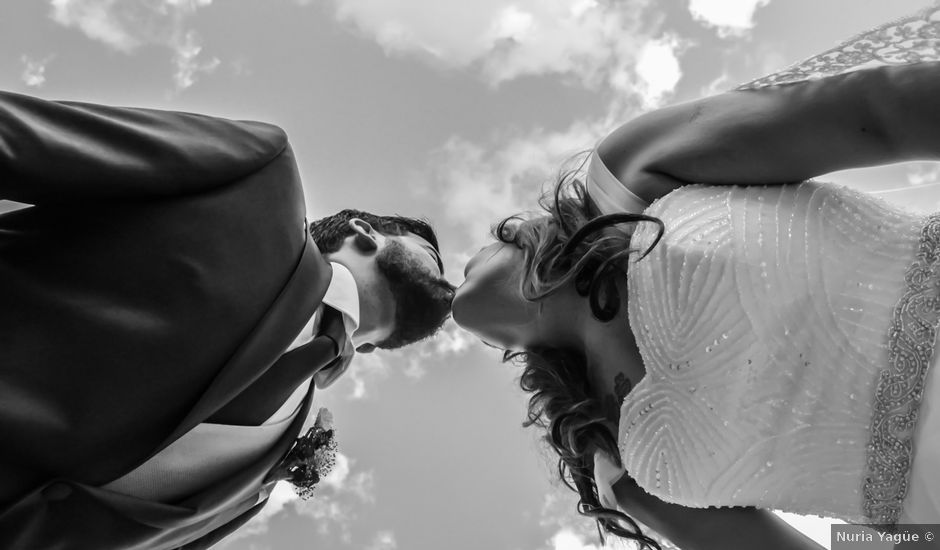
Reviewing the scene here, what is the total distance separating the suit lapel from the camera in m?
1.06

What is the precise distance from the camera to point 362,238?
173 cm

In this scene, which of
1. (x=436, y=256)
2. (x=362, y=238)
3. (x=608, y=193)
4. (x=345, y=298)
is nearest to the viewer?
(x=608, y=193)

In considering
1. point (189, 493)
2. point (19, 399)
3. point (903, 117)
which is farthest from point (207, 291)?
point (903, 117)

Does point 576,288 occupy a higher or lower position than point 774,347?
higher

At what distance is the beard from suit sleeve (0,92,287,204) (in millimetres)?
631

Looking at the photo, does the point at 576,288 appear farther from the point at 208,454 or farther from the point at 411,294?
the point at 208,454

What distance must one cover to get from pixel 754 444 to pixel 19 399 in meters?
1.20

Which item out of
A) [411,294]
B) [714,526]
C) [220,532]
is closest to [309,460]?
[220,532]

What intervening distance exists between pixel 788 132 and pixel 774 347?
1.21 feet

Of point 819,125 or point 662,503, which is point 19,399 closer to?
point 662,503

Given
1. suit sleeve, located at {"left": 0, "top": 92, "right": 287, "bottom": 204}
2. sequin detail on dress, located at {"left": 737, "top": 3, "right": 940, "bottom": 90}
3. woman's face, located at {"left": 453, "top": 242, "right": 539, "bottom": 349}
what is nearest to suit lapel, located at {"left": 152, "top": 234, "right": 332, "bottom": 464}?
→ suit sleeve, located at {"left": 0, "top": 92, "right": 287, "bottom": 204}

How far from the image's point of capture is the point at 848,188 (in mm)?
1111

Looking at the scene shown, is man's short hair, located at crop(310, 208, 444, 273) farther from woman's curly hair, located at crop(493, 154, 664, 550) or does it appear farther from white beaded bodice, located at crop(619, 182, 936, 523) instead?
white beaded bodice, located at crop(619, 182, 936, 523)

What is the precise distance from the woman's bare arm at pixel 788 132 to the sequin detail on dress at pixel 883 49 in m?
0.01
